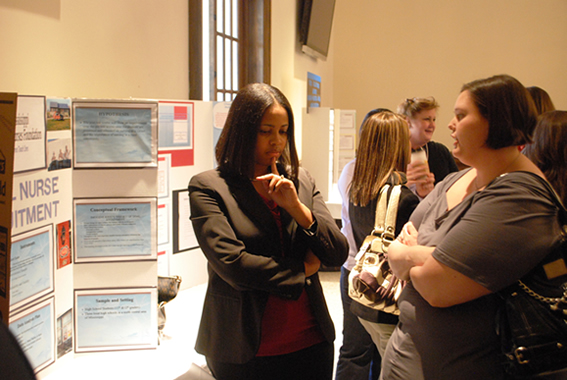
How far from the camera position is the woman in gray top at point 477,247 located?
1.14m

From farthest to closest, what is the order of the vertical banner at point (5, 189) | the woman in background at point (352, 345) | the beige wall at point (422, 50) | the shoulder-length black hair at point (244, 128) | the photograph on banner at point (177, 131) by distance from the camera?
1. the beige wall at point (422, 50)
2. the photograph on banner at point (177, 131)
3. the woman in background at point (352, 345)
4. the shoulder-length black hair at point (244, 128)
5. the vertical banner at point (5, 189)

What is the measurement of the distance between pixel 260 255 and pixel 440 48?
7150 millimetres

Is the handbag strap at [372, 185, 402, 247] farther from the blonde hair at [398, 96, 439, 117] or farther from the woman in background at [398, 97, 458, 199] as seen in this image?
the blonde hair at [398, 96, 439, 117]

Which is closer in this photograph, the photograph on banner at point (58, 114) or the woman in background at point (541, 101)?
the photograph on banner at point (58, 114)

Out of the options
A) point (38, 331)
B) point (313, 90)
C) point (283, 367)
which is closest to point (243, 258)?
point (283, 367)

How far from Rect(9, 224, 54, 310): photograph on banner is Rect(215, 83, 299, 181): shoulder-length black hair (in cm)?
62

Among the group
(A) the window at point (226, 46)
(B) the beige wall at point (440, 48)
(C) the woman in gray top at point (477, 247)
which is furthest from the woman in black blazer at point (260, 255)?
(B) the beige wall at point (440, 48)

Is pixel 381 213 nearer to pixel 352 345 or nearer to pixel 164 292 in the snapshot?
pixel 352 345

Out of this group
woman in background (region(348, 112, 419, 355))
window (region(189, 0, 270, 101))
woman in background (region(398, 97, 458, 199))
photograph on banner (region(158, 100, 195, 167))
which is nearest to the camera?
woman in background (region(348, 112, 419, 355))

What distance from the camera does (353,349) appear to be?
2250 mm

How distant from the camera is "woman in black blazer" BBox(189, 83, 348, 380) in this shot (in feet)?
4.62

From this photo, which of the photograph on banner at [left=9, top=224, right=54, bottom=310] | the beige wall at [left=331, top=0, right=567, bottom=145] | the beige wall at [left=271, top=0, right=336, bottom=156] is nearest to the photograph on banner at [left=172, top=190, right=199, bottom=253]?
the photograph on banner at [left=9, top=224, right=54, bottom=310]

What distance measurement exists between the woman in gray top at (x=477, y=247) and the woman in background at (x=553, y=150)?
0.47 meters

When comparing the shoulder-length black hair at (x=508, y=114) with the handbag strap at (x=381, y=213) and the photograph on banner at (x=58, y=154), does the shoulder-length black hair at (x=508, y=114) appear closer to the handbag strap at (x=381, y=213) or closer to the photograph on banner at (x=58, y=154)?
the handbag strap at (x=381, y=213)
